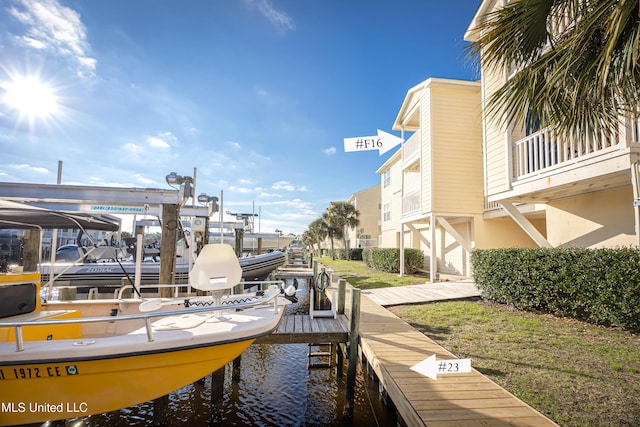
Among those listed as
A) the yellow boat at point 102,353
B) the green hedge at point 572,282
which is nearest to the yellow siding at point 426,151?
the green hedge at point 572,282

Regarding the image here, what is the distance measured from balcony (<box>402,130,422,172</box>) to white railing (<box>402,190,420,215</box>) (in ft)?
4.65

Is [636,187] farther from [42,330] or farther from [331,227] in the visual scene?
[331,227]

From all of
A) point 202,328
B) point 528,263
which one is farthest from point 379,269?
point 202,328

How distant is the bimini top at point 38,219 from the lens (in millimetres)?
3922

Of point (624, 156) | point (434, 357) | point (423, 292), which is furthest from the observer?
point (423, 292)

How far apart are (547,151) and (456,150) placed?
540cm

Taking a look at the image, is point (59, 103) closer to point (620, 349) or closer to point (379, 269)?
point (620, 349)

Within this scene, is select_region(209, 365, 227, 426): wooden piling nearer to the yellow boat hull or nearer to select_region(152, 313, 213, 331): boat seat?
select_region(152, 313, 213, 331): boat seat

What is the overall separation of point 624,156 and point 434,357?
476 centimetres

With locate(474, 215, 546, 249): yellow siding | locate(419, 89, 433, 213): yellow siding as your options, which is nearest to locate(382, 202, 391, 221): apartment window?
locate(419, 89, 433, 213): yellow siding

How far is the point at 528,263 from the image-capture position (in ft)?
21.9

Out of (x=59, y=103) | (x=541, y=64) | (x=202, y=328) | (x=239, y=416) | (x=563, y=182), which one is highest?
(x=59, y=103)

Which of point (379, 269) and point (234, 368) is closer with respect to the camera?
point (234, 368)

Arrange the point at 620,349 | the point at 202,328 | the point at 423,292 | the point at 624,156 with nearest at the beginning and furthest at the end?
the point at 202,328, the point at 620,349, the point at 624,156, the point at 423,292
